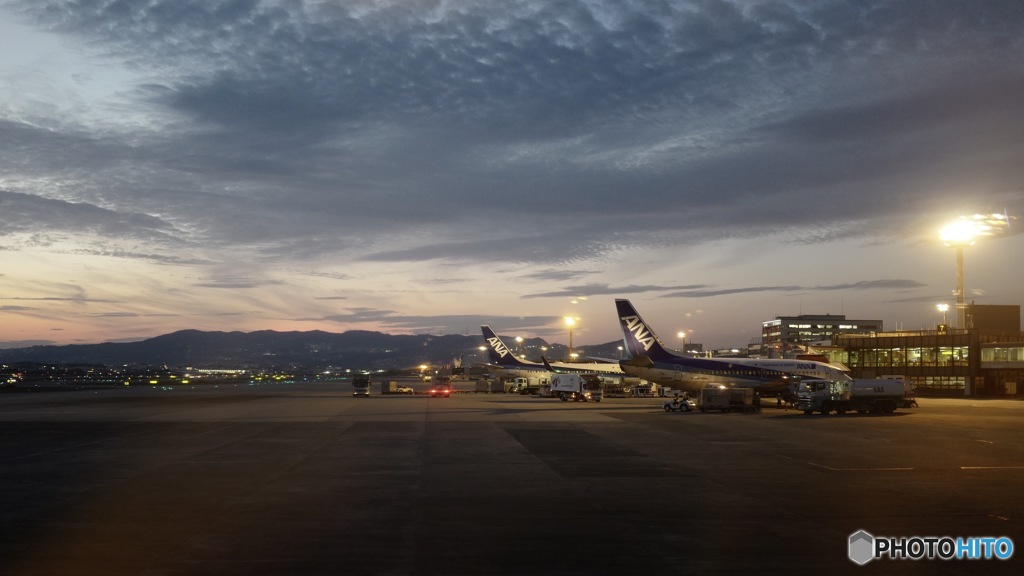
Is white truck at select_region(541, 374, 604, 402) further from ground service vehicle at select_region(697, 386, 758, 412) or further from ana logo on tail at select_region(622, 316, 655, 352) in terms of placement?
ground service vehicle at select_region(697, 386, 758, 412)

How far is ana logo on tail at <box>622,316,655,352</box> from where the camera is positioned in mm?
75125

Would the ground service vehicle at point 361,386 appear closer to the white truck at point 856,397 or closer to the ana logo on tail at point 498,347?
the ana logo on tail at point 498,347

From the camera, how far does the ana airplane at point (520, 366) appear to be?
112m

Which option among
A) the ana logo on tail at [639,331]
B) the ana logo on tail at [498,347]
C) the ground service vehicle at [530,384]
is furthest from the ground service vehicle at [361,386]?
the ana logo on tail at [639,331]

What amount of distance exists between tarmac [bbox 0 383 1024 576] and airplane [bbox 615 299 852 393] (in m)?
28.9

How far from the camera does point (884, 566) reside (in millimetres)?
14000

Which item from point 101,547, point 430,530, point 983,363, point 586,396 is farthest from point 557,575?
point 983,363

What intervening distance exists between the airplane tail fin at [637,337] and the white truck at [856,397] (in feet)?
51.1

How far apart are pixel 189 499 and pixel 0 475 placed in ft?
32.3

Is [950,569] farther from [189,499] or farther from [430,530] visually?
[189,499]

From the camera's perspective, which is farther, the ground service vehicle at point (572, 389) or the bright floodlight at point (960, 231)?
the bright floodlight at point (960, 231)

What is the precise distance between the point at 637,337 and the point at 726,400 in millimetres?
14971

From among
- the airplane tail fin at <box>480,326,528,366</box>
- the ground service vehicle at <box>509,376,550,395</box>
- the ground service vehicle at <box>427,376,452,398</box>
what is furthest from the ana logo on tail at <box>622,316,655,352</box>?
the airplane tail fin at <box>480,326,528,366</box>

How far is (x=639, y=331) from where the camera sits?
76312 mm
